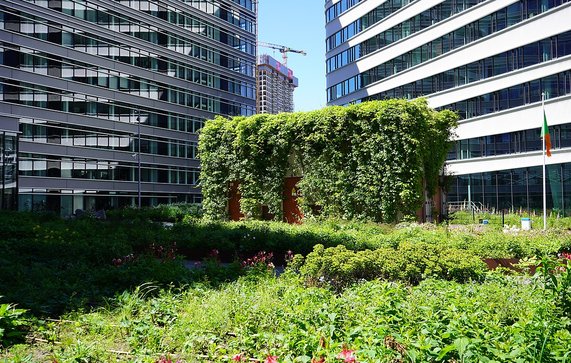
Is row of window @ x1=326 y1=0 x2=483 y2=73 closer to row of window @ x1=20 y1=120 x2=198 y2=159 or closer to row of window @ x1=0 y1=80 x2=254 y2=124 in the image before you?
row of window @ x1=0 y1=80 x2=254 y2=124

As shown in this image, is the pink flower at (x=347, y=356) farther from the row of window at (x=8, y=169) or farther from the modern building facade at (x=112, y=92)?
the modern building facade at (x=112, y=92)

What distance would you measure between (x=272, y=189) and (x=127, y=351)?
25.2 meters

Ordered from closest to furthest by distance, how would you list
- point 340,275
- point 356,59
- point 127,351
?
point 127,351 → point 340,275 → point 356,59

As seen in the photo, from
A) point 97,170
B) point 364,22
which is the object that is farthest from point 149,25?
point 364,22

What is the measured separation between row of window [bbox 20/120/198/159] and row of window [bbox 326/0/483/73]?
19.3 meters

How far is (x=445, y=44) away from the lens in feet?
159

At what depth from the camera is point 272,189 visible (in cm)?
3159

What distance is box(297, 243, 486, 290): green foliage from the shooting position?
1039 cm

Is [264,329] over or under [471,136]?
under

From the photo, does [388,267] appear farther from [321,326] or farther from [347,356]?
[347,356]

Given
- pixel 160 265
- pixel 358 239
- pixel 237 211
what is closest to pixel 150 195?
pixel 237 211

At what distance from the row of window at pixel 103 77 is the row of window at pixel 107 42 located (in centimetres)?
162

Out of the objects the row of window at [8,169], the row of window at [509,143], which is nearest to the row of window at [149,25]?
the row of window at [8,169]

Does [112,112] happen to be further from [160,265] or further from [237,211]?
[160,265]
